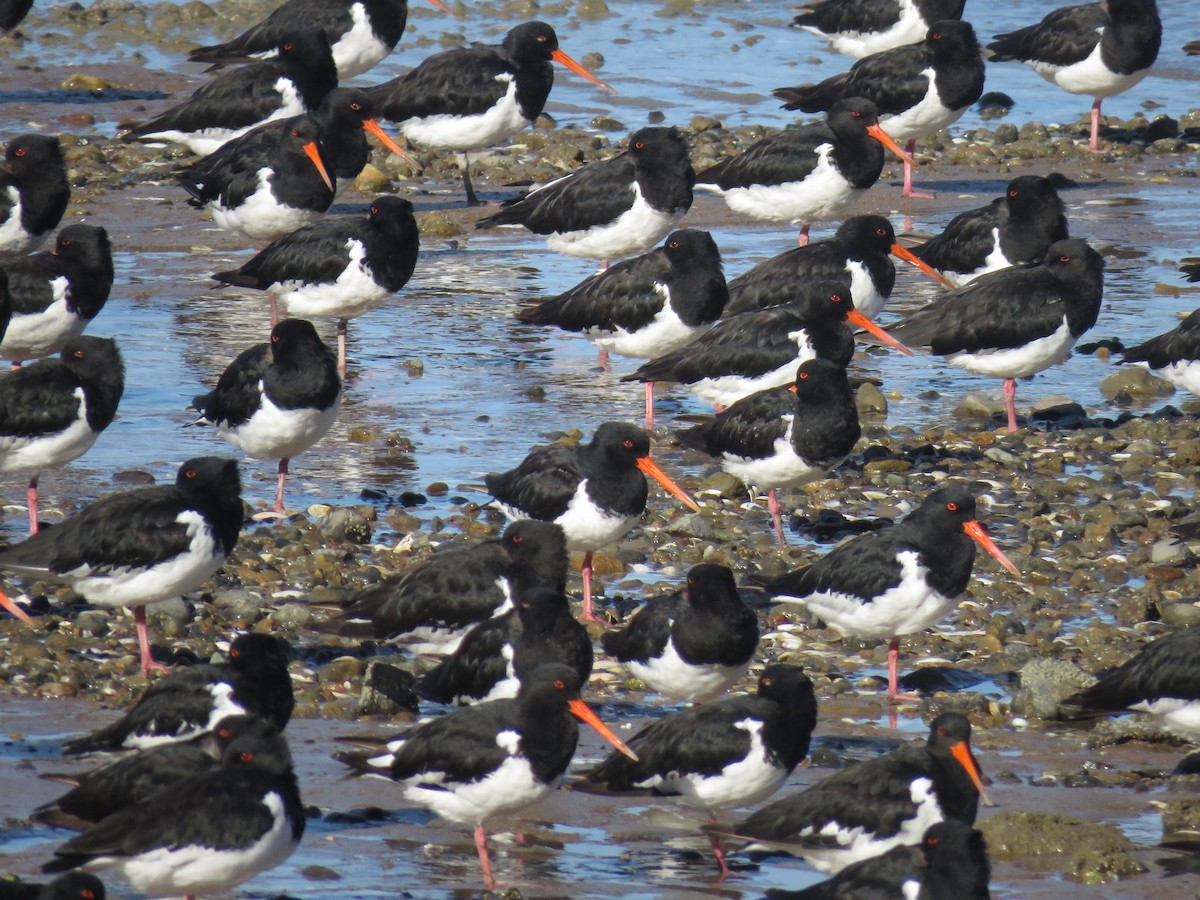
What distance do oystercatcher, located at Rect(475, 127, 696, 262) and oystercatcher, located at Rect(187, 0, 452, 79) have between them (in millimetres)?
3947

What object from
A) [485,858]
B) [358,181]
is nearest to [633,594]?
[485,858]

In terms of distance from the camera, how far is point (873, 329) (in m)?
9.88

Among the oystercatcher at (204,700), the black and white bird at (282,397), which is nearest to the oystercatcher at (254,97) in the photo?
the black and white bird at (282,397)

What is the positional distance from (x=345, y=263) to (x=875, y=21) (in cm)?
783

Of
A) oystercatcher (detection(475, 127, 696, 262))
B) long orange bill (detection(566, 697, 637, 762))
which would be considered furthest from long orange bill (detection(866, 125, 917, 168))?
long orange bill (detection(566, 697, 637, 762))

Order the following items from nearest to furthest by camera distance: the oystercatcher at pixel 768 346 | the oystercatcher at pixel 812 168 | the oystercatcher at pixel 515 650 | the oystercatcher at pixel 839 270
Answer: the oystercatcher at pixel 515 650 < the oystercatcher at pixel 768 346 < the oystercatcher at pixel 839 270 < the oystercatcher at pixel 812 168

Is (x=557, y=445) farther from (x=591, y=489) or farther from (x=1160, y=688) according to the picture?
(x=1160, y=688)

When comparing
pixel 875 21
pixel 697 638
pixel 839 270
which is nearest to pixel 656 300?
pixel 839 270

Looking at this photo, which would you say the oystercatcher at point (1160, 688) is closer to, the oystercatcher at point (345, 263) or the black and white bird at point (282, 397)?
the black and white bird at point (282, 397)

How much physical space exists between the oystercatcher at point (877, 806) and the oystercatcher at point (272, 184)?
286 inches

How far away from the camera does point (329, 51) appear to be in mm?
13938

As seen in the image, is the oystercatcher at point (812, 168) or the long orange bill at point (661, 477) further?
the oystercatcher at point (812, 168)

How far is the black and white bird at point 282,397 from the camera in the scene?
863 centimetres

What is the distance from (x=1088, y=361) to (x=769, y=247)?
109 inches
